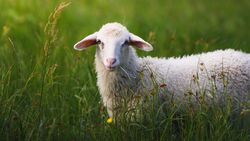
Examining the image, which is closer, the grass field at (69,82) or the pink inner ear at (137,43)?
the grass field at (69,82)

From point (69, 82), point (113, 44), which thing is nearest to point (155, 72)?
point (113, 44)

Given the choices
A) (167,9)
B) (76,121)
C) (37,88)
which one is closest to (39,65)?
(37,88)

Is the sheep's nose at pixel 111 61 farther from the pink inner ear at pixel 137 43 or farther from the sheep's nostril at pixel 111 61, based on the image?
the pink inner ear at pixel 137 43

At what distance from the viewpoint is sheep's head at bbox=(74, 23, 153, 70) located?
539cm

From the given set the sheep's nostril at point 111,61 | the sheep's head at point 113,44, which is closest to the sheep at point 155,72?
the sheep's head at point 113,44

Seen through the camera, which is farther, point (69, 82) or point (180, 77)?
point (69, 82)

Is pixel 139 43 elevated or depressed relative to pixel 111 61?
elevated

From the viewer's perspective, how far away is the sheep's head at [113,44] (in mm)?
5391

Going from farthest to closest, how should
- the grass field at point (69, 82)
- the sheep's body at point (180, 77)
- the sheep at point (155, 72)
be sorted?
the sheep's body at point (180, 77) < the sheep at point (155, 72) < the grass field at point (69, 82)

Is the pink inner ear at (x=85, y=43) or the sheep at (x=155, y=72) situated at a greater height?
the pink inner ear at (x=85, y=43)

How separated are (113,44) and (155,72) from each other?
51cm

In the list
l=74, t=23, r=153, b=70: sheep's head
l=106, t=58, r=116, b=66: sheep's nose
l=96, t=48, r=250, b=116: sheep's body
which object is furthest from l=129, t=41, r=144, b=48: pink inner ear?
l=106, t=58, r=116, b=66: sheep's nose

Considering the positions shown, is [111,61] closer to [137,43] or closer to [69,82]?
[137,43]

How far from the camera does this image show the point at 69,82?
20.4 ft
